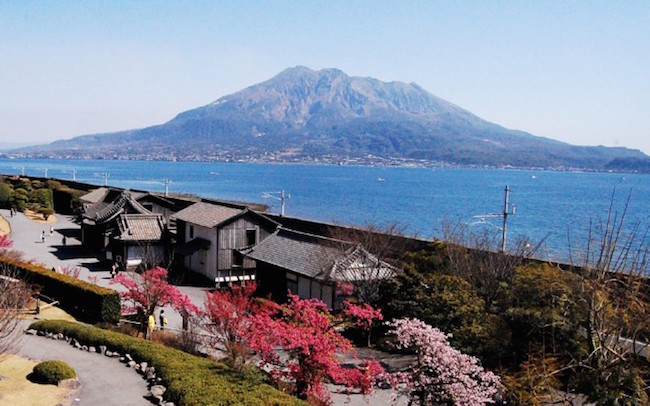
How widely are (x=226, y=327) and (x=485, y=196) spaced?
404ft

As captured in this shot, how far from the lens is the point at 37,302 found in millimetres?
25719

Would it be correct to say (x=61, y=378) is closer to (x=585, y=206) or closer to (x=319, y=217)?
(x=319, y=217)

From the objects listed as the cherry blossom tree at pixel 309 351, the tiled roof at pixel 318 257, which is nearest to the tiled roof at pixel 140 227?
the tiled roof at pixel 318 257

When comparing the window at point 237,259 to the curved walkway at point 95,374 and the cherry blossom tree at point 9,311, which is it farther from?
the curved walkway at point 95,374

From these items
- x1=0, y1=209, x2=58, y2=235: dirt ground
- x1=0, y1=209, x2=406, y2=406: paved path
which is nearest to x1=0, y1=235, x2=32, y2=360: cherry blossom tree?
x1=0, y1=209, x2=406, y2=406: paved path

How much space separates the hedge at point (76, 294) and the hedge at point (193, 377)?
11.3 feet

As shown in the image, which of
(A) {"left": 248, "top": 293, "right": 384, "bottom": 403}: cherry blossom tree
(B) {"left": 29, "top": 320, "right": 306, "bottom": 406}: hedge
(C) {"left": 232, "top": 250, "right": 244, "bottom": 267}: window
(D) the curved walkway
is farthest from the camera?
(C) {"left": 232, "top": 250, "right": 244, "bottom": 267}: window

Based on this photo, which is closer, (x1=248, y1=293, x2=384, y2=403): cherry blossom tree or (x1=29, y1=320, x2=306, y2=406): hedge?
(x1=29, y1=320, x2=306, y2=406): hedge

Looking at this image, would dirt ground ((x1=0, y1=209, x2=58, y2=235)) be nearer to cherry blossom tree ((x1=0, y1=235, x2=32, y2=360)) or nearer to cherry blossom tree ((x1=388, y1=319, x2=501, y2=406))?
cherry blossom tree ((x1=0, y1=235, x2=32, y2=360))

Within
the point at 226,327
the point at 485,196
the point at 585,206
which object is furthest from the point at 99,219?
the point at 485,196

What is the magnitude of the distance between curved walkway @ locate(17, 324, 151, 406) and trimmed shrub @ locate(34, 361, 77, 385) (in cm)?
61

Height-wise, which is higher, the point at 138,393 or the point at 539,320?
the point at 539,320

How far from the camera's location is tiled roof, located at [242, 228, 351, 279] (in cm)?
2752

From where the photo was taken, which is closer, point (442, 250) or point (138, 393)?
point (138, 393)
